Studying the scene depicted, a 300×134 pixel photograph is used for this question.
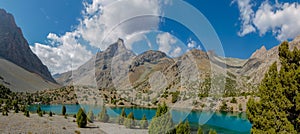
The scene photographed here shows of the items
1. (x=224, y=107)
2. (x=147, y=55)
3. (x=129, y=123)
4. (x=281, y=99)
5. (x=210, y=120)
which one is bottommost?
(x=210, y=120)

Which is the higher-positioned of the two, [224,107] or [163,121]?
[163,121]

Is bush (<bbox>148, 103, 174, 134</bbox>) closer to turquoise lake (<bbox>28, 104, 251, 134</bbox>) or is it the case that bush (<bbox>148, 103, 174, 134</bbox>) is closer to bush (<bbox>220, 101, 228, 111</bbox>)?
turquoise lake (<bbox>28, 104, 251, 134</bbox>)

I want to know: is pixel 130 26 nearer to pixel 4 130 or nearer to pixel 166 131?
pixel 166 131

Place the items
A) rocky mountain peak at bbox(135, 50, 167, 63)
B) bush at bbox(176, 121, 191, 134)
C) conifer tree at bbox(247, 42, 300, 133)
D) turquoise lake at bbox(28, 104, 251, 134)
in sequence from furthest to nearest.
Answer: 1. turquoise lake at bbox(28, 104, 251, 134)
2. rocky mountain peak at bbox(135, 50, 167, 63)
3. bush at bbox(176, 121, 191, 134)
4. conifer tree at bbox(247, 42, 300, 133)

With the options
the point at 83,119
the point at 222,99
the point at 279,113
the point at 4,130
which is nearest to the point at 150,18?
the point at 279,113

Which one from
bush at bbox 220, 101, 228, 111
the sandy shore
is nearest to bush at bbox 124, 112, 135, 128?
the sandy shore

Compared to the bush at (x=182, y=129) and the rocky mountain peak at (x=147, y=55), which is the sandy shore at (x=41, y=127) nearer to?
the rocky mountain peak at (x=147, y=55)

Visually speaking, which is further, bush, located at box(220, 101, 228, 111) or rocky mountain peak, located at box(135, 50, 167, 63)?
bush, located at box(220, 101, 228, 111)

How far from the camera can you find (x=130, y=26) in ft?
50.5

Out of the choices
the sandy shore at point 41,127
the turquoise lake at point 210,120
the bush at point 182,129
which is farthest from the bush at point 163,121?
the sandy shore at point 41,127

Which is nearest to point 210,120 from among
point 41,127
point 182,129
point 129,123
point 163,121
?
point 129,123

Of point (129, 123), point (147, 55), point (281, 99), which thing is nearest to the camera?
point (281, 99)

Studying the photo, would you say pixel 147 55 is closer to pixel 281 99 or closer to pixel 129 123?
pixel 129 123

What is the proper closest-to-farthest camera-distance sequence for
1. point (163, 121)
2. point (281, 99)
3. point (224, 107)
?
point (281, 99) → point (163, 121) → point (224, 107)
